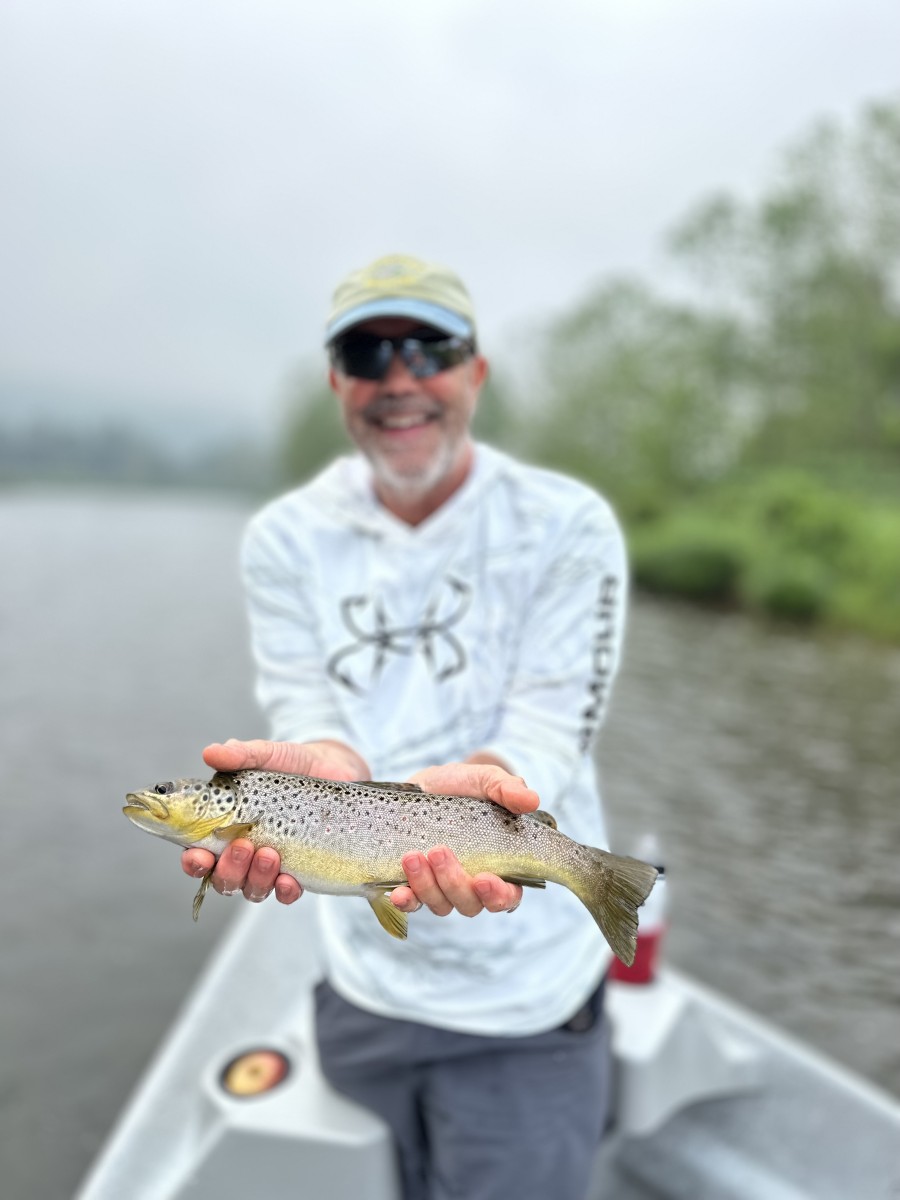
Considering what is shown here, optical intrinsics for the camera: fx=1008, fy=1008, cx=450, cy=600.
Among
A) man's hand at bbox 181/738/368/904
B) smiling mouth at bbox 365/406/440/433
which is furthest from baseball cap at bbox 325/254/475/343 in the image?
man's hand at bbox 181/738/368/904

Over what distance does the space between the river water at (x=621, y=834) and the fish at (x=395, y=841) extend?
5391mm

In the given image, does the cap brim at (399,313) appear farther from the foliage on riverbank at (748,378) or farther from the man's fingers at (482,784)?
the foliage on riverbank at (748,378)

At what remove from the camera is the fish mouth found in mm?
2217

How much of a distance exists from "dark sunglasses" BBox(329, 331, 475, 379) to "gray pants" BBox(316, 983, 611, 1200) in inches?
79.3

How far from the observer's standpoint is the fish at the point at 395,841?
7.66 ft

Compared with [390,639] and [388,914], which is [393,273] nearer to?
[390,639]

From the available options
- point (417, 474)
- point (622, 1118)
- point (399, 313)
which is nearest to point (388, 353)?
point (399, 313)

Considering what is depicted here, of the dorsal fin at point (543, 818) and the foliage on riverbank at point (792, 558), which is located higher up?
the dorsal fin at point (543, 818)

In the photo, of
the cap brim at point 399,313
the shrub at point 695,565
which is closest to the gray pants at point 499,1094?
the cap brim at point 399,313

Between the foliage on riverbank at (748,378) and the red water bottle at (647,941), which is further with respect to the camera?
the foliage on riverbank at (748,378)

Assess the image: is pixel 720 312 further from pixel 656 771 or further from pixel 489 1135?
pixel 489 1135

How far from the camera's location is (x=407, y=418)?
306 centimetres

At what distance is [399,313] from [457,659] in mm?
1037

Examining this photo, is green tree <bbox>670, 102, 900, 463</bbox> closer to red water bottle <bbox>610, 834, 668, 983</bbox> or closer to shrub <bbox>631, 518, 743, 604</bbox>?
shrub <bbox>631, 518, 743, 604</bbox>
